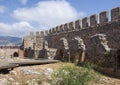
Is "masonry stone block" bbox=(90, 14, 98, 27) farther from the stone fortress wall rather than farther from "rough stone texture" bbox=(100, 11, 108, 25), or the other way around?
"rough stone texture" bbox=(100, 11, 108, 25)

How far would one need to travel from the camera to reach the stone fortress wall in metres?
18.2

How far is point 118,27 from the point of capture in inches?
866

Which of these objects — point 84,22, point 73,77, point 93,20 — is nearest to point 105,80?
point 73,77

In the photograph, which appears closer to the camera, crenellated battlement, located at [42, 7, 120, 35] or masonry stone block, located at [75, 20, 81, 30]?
crenellated battlement, located at [42, 7, 120, 35]

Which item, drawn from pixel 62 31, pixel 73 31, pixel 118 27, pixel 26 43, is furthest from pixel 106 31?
pixel 26 43

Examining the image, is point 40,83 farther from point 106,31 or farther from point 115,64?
point 106,31

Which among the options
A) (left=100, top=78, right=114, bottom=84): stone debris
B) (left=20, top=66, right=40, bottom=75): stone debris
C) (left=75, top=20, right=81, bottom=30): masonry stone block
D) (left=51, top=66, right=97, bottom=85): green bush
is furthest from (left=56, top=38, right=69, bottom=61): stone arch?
(left=51, top=66, right=97, bottom=85): green bush

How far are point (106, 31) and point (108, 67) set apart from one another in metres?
6.62

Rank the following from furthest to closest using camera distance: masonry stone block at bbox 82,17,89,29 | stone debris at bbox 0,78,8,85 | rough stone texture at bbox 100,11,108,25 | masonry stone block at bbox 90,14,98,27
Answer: masonry stone block at bbox 82,17,89,29 → masonry stone block at bbox 90,14,98,27 → rough stone texture at bbox 100,11,108,25 → stone debris at bbox 0,78,8,85

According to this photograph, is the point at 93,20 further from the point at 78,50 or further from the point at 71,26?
the point at 78,50

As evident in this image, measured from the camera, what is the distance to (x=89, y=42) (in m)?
23.6

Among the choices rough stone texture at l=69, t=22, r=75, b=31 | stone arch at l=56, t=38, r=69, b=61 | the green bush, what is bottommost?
the green bush

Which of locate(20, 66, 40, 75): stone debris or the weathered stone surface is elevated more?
the weathered stone surface

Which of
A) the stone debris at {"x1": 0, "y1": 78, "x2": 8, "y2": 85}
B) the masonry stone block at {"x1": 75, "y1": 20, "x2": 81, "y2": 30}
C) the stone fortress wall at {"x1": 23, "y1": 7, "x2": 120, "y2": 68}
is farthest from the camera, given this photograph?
the masonry stone block at {"x1": 75, "y1": 20, "x2": 81, "y2": 30}
